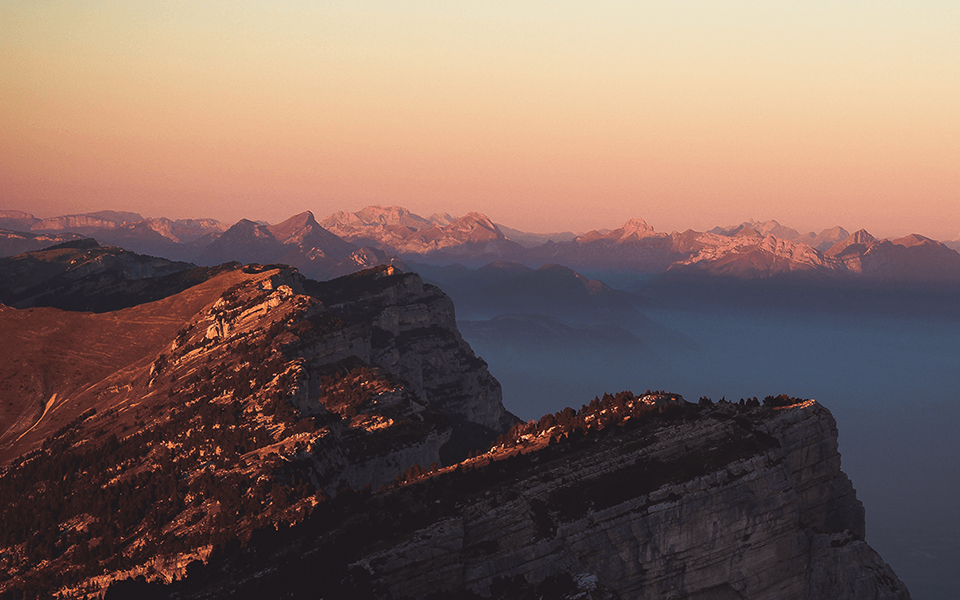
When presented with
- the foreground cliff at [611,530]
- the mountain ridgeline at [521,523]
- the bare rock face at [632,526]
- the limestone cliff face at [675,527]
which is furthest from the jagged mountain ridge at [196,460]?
the limestone cliff face at [675,527]

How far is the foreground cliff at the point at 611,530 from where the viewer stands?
87062mm

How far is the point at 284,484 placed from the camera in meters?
129

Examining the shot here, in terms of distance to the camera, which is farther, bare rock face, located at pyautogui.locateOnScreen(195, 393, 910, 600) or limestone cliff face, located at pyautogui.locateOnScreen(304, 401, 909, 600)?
limestone cliff face, located at pyautogui.locateOnScreen(304, 401, 909, 600)

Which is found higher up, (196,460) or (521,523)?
(521,523)

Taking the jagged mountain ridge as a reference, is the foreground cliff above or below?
above

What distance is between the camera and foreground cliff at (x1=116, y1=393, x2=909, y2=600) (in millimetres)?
87062

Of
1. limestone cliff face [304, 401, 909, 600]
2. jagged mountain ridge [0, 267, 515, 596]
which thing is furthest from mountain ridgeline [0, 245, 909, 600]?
jagged mountain ridge [0, 267, 515, 596]

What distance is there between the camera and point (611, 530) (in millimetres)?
91688

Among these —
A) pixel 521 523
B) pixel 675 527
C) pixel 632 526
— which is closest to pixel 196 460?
pixel 521 523

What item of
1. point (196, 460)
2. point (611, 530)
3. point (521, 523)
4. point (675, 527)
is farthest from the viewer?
point (196, 460)

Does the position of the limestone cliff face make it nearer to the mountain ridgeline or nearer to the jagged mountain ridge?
the mountain ridgeline

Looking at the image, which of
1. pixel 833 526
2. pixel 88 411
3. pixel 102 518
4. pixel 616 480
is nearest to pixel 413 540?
Answer: pixel 616 480

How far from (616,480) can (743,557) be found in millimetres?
18645

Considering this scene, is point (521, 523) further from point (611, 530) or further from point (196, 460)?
point (196, 460)
